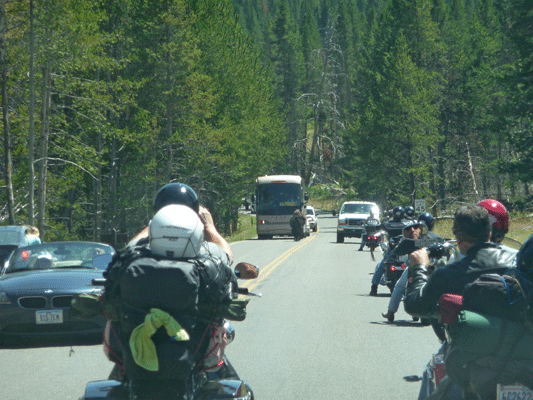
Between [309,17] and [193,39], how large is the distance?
72768 mm

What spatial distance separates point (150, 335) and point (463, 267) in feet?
5.75

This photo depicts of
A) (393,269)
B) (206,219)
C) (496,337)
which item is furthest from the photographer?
(393,269)

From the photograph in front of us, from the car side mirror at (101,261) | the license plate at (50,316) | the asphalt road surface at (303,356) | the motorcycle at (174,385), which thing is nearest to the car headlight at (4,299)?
Answer: the license plate at (50,316)

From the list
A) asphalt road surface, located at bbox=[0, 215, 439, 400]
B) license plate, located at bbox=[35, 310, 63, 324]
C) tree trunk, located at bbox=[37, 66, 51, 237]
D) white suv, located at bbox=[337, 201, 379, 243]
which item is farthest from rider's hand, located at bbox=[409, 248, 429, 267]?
white suv, located at bbox=[337, 201, 379, 243]

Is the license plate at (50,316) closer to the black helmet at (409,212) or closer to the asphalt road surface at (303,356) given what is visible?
the asphalt road surface at (303,356)

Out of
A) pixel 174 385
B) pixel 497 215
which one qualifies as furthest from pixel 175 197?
pixel 497 215

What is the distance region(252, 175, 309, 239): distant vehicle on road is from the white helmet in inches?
1660

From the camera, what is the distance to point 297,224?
4228cm

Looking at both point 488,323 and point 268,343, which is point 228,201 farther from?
point 488,323

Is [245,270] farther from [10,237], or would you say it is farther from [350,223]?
[350,223]

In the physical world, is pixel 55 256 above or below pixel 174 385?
below

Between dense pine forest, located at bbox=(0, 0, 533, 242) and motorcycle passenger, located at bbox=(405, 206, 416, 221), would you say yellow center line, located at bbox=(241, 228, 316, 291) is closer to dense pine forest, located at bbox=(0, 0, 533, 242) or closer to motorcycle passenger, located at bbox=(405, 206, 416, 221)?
motorcycle passenger, located at bbox=(405, 206, 416, 221)

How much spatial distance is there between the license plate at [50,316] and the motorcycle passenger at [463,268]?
581cm

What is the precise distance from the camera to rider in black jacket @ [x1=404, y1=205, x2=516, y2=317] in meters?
4.19
